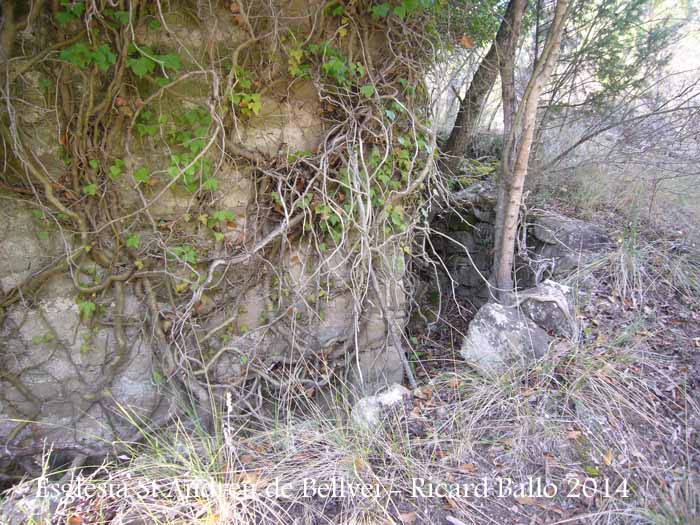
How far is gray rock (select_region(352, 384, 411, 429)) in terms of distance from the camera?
2268mm

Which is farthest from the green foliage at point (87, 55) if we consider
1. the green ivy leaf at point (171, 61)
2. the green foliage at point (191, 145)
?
the green foliage at point (191, 145)

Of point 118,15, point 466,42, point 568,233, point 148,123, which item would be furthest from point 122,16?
point 568,233

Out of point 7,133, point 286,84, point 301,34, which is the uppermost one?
point 301,34

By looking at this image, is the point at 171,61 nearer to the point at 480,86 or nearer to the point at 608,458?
the point at 480,86

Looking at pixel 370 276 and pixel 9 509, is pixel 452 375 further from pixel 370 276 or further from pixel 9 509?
pixel 9 509

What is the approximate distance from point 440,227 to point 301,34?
2.25 meters

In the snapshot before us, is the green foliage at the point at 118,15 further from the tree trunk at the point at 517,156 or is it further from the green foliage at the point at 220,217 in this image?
the tree trunk at the point at 517,156

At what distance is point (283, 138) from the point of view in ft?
8.29

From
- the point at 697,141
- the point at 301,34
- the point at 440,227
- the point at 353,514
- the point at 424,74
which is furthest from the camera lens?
the point at 440,227

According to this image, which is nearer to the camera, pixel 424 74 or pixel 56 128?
pixel 56 128

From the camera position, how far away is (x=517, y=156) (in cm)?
286

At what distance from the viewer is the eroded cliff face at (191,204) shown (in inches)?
85.9

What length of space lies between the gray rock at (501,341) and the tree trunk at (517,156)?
0.26m

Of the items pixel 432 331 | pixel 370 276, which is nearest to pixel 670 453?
pixel 370 276
